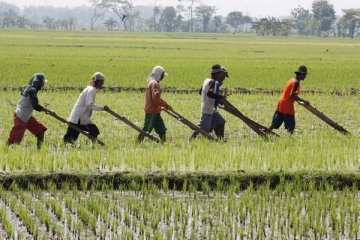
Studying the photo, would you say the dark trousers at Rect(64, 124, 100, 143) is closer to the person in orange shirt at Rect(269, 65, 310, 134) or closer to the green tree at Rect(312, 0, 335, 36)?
the person in orange shirt at Rect(269, 65, 310, 134)

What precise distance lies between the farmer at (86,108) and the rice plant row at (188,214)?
194 centimetres

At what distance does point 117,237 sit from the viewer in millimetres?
5145

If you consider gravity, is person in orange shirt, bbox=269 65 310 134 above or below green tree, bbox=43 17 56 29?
above

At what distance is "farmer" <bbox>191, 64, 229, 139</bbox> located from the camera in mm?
8836

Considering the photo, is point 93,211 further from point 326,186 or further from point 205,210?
point 326,186

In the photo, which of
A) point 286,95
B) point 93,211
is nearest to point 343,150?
point 286,95

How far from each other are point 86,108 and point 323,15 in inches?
4391

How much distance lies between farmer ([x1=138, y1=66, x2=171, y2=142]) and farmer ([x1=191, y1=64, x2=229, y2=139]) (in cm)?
51

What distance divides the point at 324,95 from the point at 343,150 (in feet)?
28.1

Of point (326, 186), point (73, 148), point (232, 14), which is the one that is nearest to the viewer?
point (326, 186)

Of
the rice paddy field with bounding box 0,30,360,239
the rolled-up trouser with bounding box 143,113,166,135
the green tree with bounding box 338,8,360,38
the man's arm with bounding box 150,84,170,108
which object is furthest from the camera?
the green tree with bounding box 338,8,360,38

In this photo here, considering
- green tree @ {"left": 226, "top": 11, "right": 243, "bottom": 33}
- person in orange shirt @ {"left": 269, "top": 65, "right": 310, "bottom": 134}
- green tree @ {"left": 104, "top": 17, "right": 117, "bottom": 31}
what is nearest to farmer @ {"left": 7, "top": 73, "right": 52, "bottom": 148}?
person in orange shirt @ {"left": 269, "top": 65, "right": 310, "bottom": 134}

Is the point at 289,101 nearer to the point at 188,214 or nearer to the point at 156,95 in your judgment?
the point at 156,95

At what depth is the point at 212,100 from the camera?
9047mm
